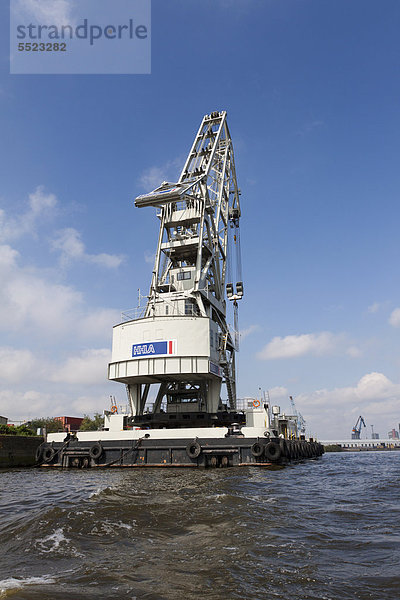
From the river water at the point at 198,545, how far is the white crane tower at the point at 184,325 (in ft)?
44.1

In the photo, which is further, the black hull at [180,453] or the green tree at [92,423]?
the green tree at [92,423]

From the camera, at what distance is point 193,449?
2298 cm

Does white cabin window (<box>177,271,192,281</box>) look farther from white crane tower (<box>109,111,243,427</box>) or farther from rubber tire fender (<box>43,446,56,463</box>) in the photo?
rubber tire fender (<box>43,446,56,463</box>)

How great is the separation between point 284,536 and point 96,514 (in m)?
4.43

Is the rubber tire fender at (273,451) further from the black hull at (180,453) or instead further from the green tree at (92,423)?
the green tree at (92,423)

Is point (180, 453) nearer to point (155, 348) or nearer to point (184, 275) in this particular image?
point (155, 348)

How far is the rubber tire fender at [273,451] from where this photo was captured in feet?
75.8

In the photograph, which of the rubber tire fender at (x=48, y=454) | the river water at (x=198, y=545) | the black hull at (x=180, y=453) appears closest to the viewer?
the river water at (x=198, y=545)

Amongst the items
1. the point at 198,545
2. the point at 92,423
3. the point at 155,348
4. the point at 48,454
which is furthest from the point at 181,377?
the point at 92,423

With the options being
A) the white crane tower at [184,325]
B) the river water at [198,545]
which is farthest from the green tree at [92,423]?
the river water at [198,545]

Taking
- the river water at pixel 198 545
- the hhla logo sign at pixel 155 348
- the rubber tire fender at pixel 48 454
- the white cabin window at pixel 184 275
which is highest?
the white cabin window at pixel 184 275

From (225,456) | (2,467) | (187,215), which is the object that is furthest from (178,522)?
(187,215)

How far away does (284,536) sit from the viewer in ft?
26.6

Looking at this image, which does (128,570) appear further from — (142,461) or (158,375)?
(158,375)
